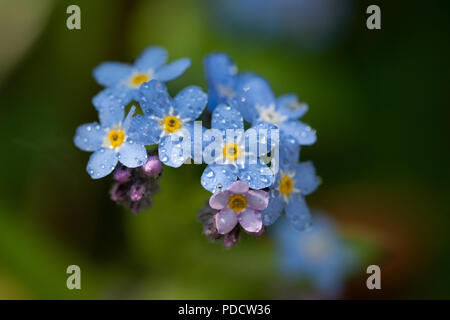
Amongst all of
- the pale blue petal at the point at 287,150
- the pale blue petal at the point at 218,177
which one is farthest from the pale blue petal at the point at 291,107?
the pale blue petal at the point at 218,177

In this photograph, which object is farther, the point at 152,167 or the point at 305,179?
the point at 305,179

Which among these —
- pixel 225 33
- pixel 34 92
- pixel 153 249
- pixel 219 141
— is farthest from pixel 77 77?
pixel 219 141

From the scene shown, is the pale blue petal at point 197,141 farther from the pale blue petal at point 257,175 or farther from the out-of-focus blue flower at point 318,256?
the out-of-focus blue flower at point 318,256

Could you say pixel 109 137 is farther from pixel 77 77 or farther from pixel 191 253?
pixel 77 77

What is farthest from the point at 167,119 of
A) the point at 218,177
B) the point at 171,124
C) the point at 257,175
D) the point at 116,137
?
the point at 257,175

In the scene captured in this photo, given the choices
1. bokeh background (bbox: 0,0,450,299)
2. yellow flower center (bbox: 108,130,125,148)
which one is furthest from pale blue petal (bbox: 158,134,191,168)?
bokeh background (bbox: 0,0,450,299)

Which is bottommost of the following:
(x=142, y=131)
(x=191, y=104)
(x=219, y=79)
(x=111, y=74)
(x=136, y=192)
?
(x=136, y=192)

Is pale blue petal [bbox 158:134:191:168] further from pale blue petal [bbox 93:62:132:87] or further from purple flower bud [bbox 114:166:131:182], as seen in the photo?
pale blue petal [bbox 93:62:132:87]

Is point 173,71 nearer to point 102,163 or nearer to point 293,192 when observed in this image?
point 102,163
